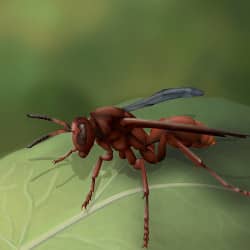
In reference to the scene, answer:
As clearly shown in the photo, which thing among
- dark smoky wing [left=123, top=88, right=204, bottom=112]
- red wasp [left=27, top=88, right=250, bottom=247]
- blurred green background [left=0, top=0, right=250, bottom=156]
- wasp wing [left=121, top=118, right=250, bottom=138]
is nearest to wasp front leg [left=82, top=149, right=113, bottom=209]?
red wasp [left=27, top=88, right=250, bottom=247]

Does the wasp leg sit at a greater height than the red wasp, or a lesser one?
lesser

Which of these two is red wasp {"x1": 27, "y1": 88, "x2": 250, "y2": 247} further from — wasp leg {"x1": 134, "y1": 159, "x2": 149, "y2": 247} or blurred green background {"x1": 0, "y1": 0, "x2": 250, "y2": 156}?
blurred green background {"x1": 0, "y1": 0, "x2": 250, "y2": 156}

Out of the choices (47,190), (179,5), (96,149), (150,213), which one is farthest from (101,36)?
(150,213)

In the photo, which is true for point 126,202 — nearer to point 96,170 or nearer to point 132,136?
point 96,170

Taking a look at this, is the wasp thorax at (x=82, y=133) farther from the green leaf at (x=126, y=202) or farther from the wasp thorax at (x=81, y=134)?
the green leaf at (x=126, y=202)

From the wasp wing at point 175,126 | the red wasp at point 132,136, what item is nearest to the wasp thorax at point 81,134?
the red wasp at point 132,136

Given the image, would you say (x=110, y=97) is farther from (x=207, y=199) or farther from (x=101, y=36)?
(x=207, y=199)
